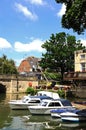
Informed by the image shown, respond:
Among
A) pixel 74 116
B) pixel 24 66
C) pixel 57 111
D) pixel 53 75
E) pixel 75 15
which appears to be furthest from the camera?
pixel 24 66

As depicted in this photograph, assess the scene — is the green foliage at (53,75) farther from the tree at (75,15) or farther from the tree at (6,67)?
the tree at (75,15)

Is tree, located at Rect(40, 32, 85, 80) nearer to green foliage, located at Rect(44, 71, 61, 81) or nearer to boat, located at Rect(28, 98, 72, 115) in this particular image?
green foliage, located at Rect(44, 71, 61, 81)

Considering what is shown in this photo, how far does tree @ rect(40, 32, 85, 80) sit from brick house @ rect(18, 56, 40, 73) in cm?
4534

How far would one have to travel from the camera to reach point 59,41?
99000 millimetres

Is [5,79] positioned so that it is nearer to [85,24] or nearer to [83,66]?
[83,66]

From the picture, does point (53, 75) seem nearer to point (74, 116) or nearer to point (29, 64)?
point (29, 64)

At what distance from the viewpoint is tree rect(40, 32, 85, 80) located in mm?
97588

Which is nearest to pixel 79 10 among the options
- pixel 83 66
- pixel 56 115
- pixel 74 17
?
pixel 74 17

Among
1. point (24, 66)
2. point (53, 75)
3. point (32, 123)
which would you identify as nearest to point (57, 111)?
point (32, 123)

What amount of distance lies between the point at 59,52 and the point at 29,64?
5085 centimetres

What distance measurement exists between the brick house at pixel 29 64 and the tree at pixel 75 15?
111 meters

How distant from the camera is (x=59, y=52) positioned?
97.4 meters

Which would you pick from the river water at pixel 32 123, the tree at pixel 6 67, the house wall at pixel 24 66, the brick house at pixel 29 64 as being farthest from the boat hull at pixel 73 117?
the house wall at pixel 24 66

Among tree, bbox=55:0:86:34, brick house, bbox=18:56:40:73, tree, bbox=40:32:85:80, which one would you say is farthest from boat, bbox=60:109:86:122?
brick house, bbox=18:56:40:73
